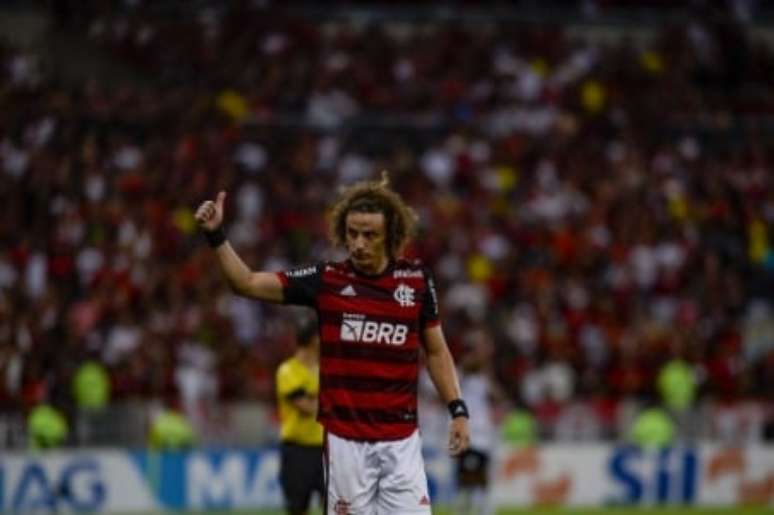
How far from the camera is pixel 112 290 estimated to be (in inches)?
961

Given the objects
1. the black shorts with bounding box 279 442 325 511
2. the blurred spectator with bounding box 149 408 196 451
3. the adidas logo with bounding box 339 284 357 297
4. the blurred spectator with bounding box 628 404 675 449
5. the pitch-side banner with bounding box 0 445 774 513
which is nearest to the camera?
the adidas logo with bounding box 339 284 357 297

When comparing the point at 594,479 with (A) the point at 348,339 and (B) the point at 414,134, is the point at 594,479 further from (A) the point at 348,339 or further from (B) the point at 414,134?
(A) the point at 348,339

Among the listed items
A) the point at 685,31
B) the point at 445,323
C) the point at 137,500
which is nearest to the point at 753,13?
the point at 685,31

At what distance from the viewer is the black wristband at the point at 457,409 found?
10.1 meters

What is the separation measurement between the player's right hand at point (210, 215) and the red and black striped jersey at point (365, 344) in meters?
0.63

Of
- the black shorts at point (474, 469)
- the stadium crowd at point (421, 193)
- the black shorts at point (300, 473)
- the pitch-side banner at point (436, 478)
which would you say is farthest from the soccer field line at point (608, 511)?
the black shorts at point (300, 473)

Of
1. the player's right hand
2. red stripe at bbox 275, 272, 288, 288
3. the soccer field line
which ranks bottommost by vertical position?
the soccer field line

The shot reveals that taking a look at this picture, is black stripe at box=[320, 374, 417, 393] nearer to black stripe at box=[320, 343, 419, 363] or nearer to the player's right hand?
A: black stripe at box=[320, 343, 419, 363]

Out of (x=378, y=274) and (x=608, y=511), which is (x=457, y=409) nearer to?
(x=378, y=274)

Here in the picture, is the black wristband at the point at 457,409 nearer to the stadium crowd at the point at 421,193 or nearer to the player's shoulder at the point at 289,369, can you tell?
the player's shoulder at the point at 289,369

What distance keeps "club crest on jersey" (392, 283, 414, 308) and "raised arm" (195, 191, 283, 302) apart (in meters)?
0.61

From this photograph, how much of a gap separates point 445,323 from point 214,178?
4.15m

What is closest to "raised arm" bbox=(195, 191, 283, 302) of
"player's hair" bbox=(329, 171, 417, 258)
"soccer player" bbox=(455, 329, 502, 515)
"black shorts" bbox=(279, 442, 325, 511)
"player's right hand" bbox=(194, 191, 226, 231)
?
"player's right hand" bbox=(194, 191, 226, 231)

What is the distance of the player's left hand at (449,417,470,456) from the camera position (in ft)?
33.0
